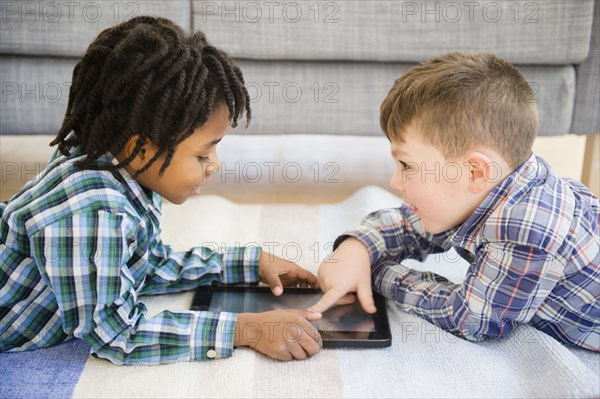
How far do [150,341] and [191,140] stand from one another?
265mm

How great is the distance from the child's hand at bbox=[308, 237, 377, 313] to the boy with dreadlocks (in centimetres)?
8

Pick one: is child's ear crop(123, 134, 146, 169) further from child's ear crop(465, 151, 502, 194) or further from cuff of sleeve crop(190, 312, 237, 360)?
child's ear crop(465, 151, 502, 194)

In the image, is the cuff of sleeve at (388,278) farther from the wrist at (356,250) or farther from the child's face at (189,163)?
the child's face at (189,163)

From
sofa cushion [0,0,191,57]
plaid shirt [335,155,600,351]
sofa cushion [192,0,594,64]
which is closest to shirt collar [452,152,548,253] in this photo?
plaid shirt [335,155,600,351]

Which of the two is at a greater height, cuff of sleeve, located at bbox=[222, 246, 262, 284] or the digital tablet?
cuff of sleeve, located at bbox=[222, 246, 262, 284]

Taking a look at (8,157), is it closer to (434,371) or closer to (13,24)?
(13,24)

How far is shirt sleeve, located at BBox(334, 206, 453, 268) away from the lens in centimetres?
106

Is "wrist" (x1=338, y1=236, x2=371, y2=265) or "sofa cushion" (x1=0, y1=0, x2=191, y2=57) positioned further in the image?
"sofa cushion" (x1=0, y1=0, x2=191, y2=57)

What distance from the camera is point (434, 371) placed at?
0.87 m

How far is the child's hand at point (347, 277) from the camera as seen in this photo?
996 mm

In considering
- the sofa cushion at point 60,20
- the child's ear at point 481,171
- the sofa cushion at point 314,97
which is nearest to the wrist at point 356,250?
the child's ear at point 481,171

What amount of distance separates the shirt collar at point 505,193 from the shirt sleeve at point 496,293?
0.03 metres

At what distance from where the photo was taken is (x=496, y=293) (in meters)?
0.86

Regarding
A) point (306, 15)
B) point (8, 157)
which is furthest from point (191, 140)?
point (8, 157)
